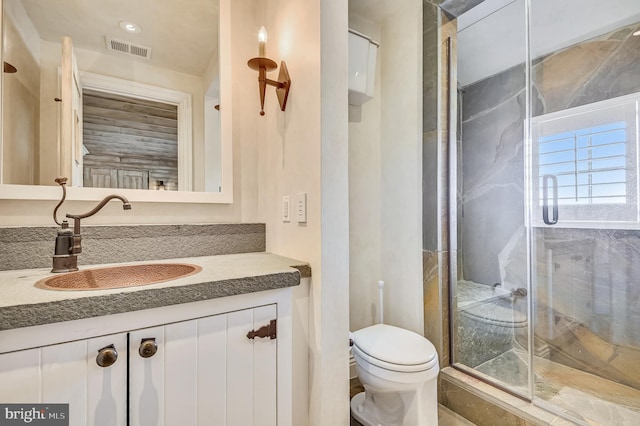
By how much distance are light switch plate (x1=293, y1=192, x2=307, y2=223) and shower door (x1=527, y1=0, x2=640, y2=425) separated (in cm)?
173

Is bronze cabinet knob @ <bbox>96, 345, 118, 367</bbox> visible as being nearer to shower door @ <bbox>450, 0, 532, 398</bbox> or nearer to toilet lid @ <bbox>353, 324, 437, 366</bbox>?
toilet lid @ <bbox>353, 324, 437, 366</bbox>

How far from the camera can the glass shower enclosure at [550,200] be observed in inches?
71.0

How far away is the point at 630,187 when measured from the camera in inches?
72.5

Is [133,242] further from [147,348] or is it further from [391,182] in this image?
[391,182]

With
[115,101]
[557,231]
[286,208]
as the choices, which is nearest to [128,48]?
[115,101]

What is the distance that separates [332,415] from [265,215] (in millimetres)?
911

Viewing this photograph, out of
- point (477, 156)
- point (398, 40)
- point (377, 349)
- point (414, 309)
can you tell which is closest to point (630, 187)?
point (477, 156)

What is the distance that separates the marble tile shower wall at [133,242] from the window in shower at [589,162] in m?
2.12

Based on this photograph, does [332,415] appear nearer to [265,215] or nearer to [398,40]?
[265,215]

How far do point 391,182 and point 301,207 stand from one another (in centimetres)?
97

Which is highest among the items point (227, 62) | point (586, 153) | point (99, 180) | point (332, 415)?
point (227, 62)

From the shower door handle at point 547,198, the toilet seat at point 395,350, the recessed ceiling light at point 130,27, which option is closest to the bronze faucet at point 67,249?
the recessed ceiling light at point 130,27

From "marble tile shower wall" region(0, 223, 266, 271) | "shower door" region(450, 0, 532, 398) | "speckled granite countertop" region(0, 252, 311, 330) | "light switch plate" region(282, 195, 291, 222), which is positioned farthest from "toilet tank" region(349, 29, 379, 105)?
"speckled granite countertop" region(0, 252, 311, 330)

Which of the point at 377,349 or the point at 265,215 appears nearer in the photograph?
the point at 377,349
